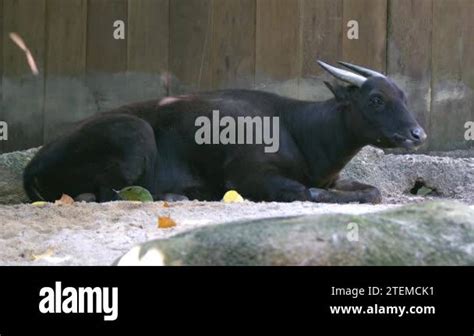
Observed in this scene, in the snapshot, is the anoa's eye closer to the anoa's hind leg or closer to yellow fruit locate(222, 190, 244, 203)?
yellow fruit locate(222, 190, 244, 203)

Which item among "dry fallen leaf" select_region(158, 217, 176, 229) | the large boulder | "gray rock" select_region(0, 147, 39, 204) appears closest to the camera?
the large boulder

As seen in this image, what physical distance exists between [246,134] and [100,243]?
3550mm

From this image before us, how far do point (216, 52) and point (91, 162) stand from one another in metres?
1.81

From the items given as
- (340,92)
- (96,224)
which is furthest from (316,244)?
(340,92)

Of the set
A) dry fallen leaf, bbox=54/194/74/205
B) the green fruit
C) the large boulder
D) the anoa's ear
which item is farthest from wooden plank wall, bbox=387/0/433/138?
the large boulder

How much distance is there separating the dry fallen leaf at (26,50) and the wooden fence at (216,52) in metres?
0.04

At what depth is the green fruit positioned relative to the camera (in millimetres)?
8203

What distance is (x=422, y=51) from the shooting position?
32.6ft

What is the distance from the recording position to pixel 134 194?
8.27m

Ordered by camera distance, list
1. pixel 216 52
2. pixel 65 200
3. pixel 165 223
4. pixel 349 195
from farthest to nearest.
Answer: pixel 216 52, pixel 349 195, pixel 65 200, pixel 165 223

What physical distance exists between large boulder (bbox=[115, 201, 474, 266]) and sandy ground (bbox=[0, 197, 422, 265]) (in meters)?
0.87

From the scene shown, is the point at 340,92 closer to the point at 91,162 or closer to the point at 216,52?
the point at 216,52

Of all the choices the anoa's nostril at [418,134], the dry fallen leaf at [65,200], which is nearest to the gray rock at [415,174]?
the anoa's nostril at [418,134]
